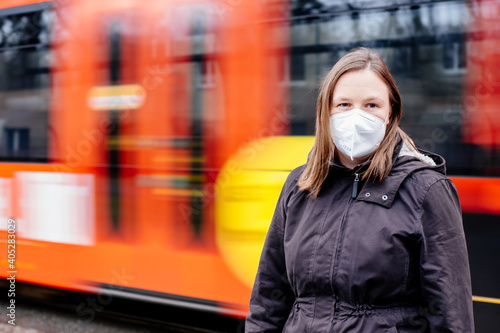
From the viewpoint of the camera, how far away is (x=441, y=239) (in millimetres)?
1364

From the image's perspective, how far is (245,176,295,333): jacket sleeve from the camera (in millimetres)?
1688

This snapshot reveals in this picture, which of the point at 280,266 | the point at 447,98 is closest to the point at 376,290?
the point at 280,266

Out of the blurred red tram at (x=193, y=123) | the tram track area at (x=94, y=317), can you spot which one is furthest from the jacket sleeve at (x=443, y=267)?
the tram track area at (x=94, y=317)

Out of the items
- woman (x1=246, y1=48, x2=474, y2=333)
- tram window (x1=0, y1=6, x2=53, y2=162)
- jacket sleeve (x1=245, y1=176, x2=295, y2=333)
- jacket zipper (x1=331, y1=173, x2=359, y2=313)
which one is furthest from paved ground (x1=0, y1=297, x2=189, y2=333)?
jacket zipper (x1=331, y1=173, x2=359, y2=313)

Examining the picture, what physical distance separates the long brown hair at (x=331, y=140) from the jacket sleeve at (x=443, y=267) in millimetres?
164

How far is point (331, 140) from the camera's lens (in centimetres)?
163

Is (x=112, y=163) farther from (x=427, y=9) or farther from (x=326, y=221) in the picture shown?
(x=326, y=221)

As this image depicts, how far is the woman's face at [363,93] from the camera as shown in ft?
5.00

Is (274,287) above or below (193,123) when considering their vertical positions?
below

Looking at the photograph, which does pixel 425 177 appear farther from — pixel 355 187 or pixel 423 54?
pixel 423 54

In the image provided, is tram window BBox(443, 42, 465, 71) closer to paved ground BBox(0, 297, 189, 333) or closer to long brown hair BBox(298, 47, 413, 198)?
long brown hair BBox(298, 47, 413, 198)

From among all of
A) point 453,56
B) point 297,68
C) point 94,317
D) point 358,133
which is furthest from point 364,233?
point 94,317

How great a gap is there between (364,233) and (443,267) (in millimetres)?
209

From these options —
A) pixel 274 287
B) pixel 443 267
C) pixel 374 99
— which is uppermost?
pixel 374 99
